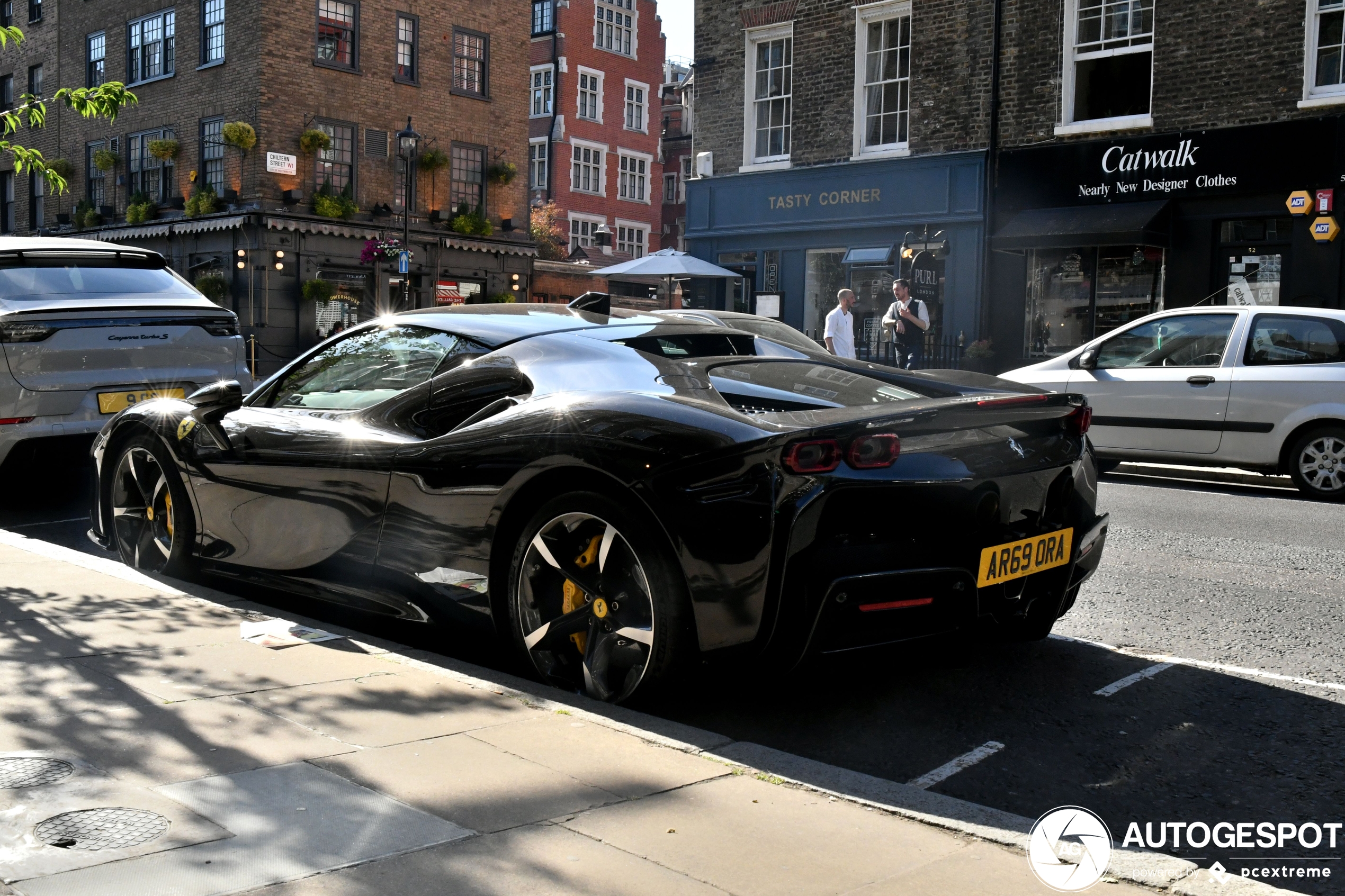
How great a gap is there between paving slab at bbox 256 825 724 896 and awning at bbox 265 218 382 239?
30.9 metres

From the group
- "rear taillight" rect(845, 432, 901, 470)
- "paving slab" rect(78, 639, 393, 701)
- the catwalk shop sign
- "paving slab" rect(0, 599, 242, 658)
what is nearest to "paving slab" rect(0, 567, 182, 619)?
"paving slab" rect(0, 599, 242, 658)

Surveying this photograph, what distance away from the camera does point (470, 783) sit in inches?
131

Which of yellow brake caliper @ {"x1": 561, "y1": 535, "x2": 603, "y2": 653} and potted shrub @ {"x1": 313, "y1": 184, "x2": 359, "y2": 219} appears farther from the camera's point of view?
potted shrub @ {"x1": 313, "y1": 184, "x2": 359, "y2": 219}

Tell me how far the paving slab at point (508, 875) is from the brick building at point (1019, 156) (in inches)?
652

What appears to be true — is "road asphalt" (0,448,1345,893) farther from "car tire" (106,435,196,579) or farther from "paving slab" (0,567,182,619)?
"paving slab" (0,567,182,619)

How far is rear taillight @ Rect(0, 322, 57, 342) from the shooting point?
789 cm

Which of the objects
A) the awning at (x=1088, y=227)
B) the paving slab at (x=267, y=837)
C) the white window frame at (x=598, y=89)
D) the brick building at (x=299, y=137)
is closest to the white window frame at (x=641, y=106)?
the white window frame at (x=598, y=89)

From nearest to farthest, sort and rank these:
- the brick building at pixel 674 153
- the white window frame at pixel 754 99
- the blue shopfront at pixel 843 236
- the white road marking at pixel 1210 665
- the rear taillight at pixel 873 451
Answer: the rear taillight at pixel 873 451, the white road marking at pixel 1210 665, the blue shopfront at pixel 843 236, the white window frame at pixel 754 99, the brick building at pixel 674 153

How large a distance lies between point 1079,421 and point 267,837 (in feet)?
10.0

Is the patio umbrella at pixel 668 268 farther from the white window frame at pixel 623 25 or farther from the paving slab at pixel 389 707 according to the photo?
the white window frame at pixel 623 25

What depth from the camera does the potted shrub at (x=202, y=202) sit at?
1291 inches

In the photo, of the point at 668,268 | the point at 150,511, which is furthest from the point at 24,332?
the point at 668,268

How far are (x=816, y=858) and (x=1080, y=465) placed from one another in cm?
215

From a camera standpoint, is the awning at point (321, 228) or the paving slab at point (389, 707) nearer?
the paving slab at point (389, 707)
